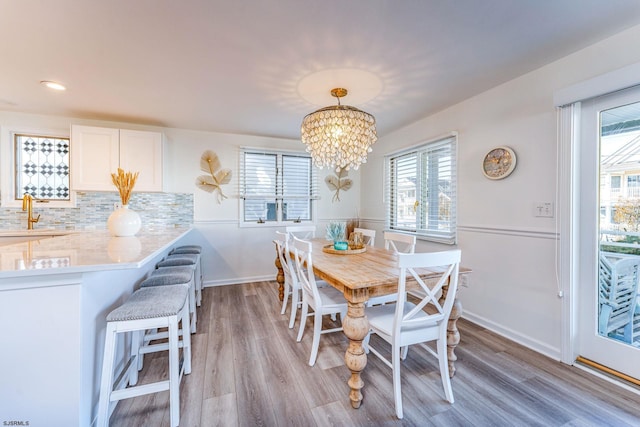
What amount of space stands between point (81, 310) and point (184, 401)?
0.81 metres

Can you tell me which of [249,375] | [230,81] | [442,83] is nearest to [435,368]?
[249,375]

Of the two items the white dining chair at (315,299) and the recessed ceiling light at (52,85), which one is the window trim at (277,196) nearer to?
the recessed ceiling light at (52,85)

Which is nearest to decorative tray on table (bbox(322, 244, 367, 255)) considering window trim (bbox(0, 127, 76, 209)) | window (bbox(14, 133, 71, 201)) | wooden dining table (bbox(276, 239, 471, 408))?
wooden dining table (bbox(276, 239, 471, 408))

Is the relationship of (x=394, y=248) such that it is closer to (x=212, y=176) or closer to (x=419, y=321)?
(x=419, y=321)

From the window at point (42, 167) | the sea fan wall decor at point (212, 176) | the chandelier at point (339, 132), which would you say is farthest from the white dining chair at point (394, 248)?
the window at point (42, 167)

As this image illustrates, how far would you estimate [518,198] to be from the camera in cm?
223

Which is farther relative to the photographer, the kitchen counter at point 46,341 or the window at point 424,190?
the window at point 424,190

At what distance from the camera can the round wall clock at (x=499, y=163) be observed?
226cm

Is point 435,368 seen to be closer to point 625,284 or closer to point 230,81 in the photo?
point 625,284

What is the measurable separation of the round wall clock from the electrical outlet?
36 cm

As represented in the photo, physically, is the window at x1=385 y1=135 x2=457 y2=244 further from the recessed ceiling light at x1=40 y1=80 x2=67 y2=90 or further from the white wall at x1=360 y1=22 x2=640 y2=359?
the recessed ceiling light at x1=40 y1=80 x2=67 y2=90

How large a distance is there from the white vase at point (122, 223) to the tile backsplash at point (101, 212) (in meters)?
1.35

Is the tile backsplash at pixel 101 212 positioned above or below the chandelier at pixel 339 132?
below

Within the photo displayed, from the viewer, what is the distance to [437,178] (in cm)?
308
